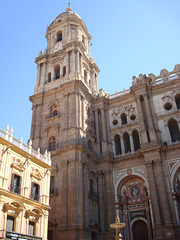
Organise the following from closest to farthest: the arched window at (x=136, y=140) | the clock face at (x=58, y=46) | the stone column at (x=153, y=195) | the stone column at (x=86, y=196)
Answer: the stone column at (x=86, y=196) → the stone column at (x=153, y=195) → the arched window at (x=136, y=140) → the clock face at (x=58, y=46)

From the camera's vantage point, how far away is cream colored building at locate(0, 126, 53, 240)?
67.5 ft

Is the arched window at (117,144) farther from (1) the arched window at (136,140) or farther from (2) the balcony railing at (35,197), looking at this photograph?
(2) the balcony railing at (35,197)

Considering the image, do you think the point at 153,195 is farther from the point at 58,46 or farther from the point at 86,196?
the point at 58,46

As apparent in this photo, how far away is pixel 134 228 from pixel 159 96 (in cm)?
1830

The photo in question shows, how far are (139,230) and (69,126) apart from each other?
1534 centimetres

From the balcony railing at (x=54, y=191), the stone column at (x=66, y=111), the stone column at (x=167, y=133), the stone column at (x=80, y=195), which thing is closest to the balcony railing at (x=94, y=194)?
the stone column at (x=80, y=195)

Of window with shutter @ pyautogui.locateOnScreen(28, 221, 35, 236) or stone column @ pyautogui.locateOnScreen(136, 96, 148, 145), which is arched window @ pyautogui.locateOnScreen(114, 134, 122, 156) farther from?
window with shutter @ pyautogui.locateOnScreen(28, 221, 35, 236)

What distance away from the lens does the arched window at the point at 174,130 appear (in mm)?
34844

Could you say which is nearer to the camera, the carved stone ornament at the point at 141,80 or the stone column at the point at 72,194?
the stone column at the point at 72,194

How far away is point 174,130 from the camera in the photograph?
117ft

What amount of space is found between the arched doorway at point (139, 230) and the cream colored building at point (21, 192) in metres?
12.7

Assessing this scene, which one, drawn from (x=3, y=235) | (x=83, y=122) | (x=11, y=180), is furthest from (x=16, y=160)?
(x=83, y=122)

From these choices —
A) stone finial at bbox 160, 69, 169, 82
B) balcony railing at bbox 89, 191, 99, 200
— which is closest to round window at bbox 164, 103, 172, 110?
stone finial at bbox 160, 69, 169, 82

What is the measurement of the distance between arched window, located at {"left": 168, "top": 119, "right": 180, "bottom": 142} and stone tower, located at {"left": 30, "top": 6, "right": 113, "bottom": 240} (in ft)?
29.8
